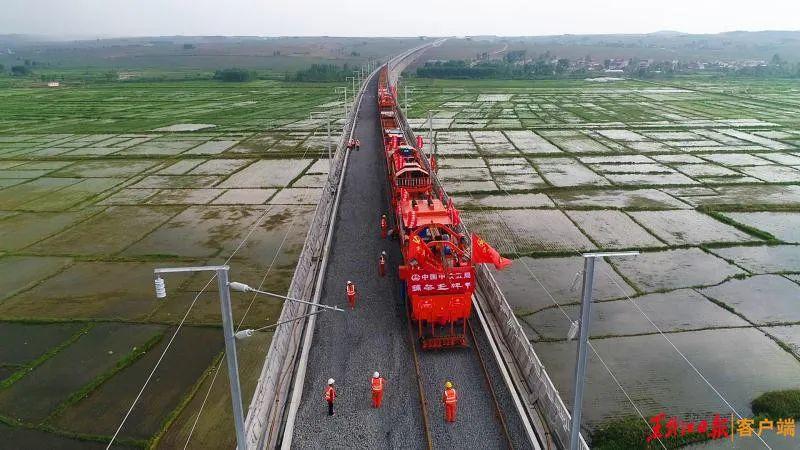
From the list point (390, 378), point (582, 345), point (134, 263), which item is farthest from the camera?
point (134, 263)

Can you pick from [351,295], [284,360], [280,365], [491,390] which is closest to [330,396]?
[280,365]

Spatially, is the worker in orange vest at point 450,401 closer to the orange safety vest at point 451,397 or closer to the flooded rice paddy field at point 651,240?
the orange safety vest at point 451,397

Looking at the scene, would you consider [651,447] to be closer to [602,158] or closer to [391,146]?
[391,146]

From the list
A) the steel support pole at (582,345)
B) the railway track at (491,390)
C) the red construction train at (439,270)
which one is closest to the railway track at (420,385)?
the red construction train at (439,270)

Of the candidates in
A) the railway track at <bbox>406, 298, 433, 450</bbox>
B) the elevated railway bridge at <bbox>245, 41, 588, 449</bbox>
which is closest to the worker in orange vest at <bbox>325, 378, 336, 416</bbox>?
the elevated railway bridge at <bbox>245, 41, 588, 449</bbox>

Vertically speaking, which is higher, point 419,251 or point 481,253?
point 481,253

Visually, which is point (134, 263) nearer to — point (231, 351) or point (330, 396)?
point (330, 396)

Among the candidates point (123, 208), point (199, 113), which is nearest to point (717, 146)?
point (123, 208)
